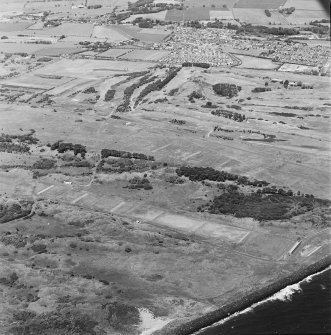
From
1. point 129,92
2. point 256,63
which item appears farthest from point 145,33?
point 129,92

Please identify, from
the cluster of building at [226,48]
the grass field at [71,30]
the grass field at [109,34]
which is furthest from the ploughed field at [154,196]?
the grass field at [71,30]

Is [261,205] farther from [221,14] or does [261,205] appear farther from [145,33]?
[221,14]

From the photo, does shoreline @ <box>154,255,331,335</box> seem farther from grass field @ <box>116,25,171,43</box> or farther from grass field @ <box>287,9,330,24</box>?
grass field @ <box>287,9,330,24</box>

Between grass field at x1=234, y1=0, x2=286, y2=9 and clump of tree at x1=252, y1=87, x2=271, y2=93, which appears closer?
clump of tree at x1=252, y1=87, x2=271, y2=93

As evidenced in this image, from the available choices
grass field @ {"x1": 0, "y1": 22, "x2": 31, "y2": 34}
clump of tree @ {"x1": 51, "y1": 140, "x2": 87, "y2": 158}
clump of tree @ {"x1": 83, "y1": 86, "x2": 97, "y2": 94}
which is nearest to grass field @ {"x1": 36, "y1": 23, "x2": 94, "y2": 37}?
grass field @ {"x1": 0, "y1": 22, "x2": 31, "y2": 34}

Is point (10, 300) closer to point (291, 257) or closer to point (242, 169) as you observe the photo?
point (291, 257)

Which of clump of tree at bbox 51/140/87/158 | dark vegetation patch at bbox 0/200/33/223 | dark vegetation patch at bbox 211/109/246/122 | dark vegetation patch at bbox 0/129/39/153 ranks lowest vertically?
dark vegetation patch at bbox 0/200/33/223

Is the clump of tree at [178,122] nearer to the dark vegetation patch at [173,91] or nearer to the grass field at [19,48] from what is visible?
the dark vegetation patch at [173,91]
